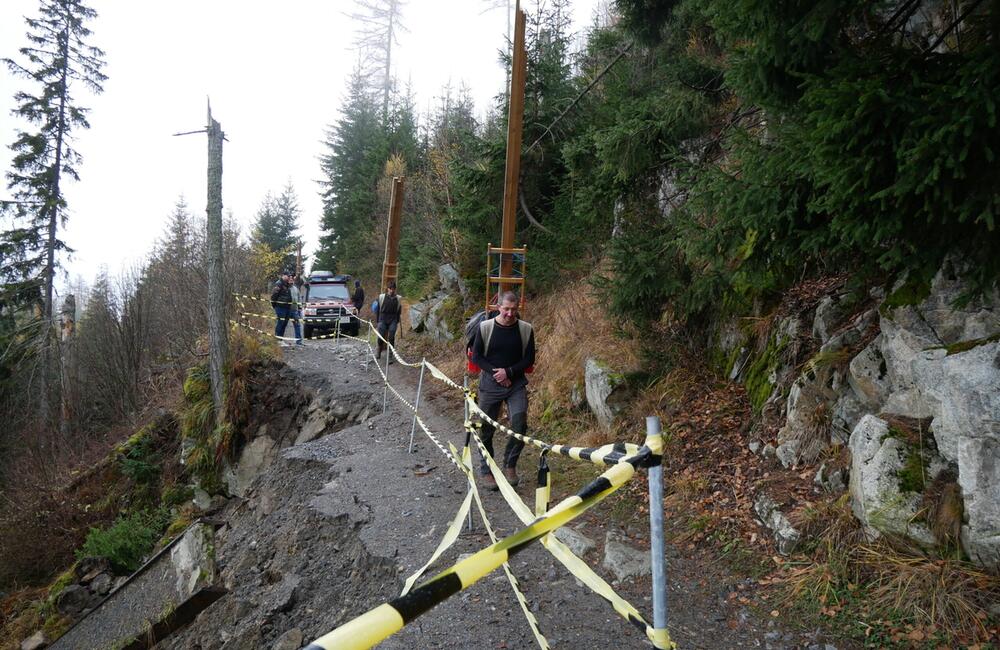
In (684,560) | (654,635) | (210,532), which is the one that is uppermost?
(654,635)

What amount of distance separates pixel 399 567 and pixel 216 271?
9.88 metres

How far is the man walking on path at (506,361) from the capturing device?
581 centimetres

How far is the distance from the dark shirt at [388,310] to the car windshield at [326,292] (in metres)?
8.23

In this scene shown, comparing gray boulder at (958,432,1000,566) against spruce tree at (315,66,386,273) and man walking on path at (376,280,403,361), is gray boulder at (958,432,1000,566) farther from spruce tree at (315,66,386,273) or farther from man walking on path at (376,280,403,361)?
spruce tree at (315,66,386,273)

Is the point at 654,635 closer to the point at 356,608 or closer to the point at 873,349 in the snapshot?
the point at 356,608

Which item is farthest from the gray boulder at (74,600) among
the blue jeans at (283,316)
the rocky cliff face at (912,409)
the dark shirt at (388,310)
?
the rocky cliff face at (912,409)

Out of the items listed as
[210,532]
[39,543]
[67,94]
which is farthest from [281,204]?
[210,532]

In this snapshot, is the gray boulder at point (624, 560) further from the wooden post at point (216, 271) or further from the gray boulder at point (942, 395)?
the wooden post at point (216, 271)

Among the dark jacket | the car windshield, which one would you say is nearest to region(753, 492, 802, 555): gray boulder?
the dark jacket

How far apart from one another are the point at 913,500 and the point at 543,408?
19.2ft

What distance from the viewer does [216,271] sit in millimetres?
12117

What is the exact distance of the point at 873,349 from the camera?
435 centimetres

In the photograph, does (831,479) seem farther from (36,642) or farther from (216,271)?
(36,642)

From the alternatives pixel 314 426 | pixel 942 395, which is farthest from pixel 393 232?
pixel 942 395
